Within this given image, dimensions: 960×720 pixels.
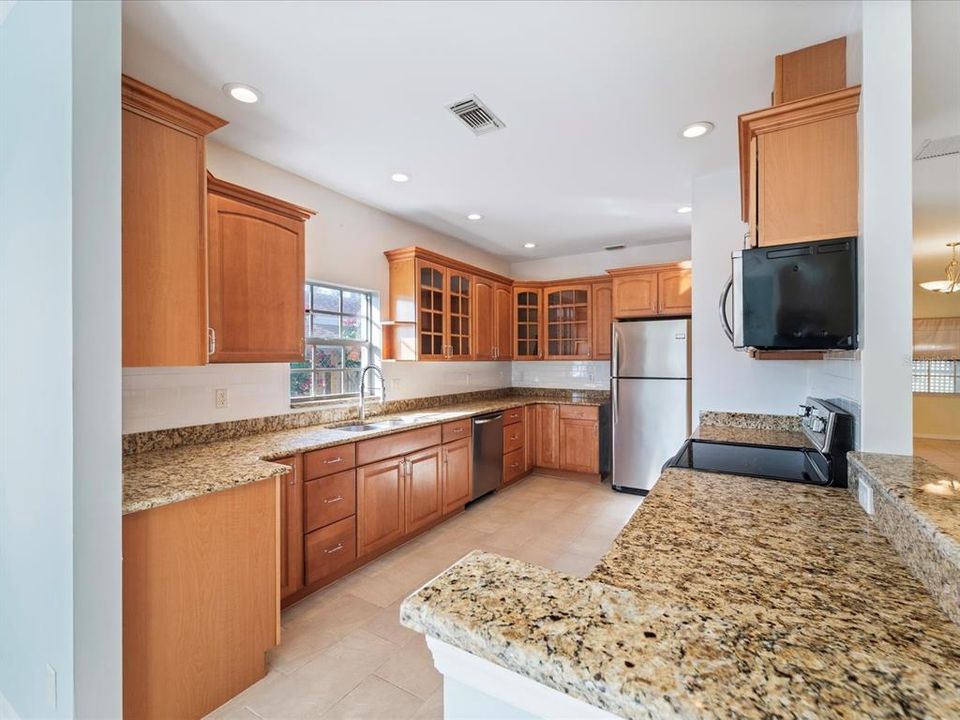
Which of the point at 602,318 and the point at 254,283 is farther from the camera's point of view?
the point at 602,318

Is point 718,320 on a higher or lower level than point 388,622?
higher

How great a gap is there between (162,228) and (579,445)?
4073mm

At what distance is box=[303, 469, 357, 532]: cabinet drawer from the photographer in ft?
8.05

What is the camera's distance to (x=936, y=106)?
2.14m

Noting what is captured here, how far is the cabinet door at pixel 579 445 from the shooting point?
4.72m

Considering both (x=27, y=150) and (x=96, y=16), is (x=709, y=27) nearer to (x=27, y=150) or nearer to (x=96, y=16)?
(x=96, y=16)

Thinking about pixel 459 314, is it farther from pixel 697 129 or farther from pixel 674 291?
pixel 697 129

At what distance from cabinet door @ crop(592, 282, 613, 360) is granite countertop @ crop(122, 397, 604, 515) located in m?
2.57

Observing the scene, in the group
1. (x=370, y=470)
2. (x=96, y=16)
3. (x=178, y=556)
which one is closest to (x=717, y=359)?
(x=370, y=470)

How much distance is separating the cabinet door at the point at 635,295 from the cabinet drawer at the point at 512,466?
1.76m

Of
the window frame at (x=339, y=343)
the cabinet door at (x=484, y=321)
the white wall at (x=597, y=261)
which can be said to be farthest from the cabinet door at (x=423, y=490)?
the white wall at (x=597, y=261)

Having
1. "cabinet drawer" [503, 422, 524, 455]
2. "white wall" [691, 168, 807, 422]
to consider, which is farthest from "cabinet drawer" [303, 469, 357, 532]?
"white wall" [691, 168, 807, 422]

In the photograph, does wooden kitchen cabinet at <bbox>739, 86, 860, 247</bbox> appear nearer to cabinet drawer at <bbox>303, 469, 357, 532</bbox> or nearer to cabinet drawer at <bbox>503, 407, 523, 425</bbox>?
cabinet drawer at <bbox>303, 469, 357, 532</bbox>

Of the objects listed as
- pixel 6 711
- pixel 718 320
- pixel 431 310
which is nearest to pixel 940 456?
pixel 718 320
